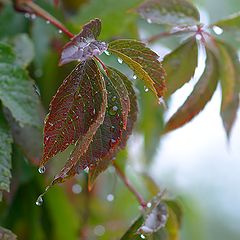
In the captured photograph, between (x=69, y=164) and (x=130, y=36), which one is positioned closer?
(x=69, y=164)

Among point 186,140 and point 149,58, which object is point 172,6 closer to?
point 149,58

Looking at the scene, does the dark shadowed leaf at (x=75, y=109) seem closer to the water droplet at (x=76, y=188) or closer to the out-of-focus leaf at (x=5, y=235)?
the out-of-focus leaf at (x=5, y=235)

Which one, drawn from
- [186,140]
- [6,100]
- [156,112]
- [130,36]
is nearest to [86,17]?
[130,36]

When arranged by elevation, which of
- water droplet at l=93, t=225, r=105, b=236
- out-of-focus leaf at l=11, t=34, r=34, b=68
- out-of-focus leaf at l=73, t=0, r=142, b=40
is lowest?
water droplet at l=93, t=225, r=105, b=236

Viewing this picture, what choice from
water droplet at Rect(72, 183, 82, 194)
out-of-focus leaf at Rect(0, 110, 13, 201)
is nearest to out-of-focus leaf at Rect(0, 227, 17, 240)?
out-of-focus leaf at Rect(0, 110, 13, 201)

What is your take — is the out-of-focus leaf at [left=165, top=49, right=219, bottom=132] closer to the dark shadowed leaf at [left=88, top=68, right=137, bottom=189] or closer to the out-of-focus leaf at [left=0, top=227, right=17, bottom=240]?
the dark shadowed leaf at [left=88, top=68, right=137, bottom=189]

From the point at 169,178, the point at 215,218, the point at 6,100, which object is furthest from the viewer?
the point at 215,218
